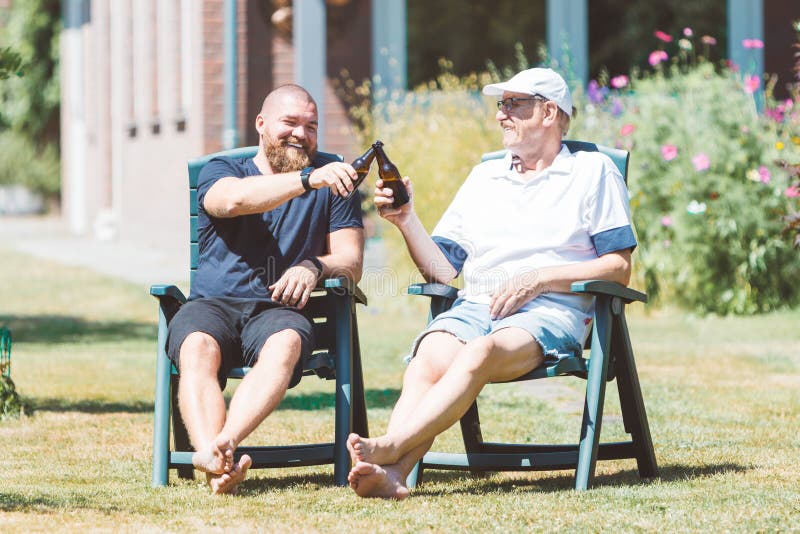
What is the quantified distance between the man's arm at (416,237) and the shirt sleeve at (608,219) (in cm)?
51

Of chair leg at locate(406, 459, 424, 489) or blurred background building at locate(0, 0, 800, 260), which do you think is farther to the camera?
blurred background building at locate(0, 0, 800, 260)

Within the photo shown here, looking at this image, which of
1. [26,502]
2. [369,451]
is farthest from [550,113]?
[26,502]

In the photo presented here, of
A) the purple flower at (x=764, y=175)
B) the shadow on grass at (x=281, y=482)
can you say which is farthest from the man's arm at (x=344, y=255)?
the purple flower at (x=764, y=175)

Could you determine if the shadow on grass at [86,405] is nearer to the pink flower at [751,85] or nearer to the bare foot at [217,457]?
the bare foot at [217,457]

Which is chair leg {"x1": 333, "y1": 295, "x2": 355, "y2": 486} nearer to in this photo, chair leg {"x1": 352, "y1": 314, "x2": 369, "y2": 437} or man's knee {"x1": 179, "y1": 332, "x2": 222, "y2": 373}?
chair leg {"x1": 352, "y1": 314, "x2": 369, "y2": 437}

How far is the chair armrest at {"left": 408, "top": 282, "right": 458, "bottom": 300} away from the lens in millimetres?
4988

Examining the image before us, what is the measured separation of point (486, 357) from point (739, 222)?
20.5 ft

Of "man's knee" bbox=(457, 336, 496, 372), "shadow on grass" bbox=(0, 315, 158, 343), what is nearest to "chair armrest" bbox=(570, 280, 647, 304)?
"man's knee" bbox=(457, 336, 496, 372)

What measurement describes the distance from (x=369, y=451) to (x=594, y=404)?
791 mm

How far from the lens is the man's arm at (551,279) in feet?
15.9

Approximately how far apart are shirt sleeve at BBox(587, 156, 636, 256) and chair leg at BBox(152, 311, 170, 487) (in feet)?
4.91

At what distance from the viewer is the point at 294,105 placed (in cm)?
510

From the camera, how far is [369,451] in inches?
174

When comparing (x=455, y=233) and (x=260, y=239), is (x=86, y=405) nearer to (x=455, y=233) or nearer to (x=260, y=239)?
(x=260, y=239)
